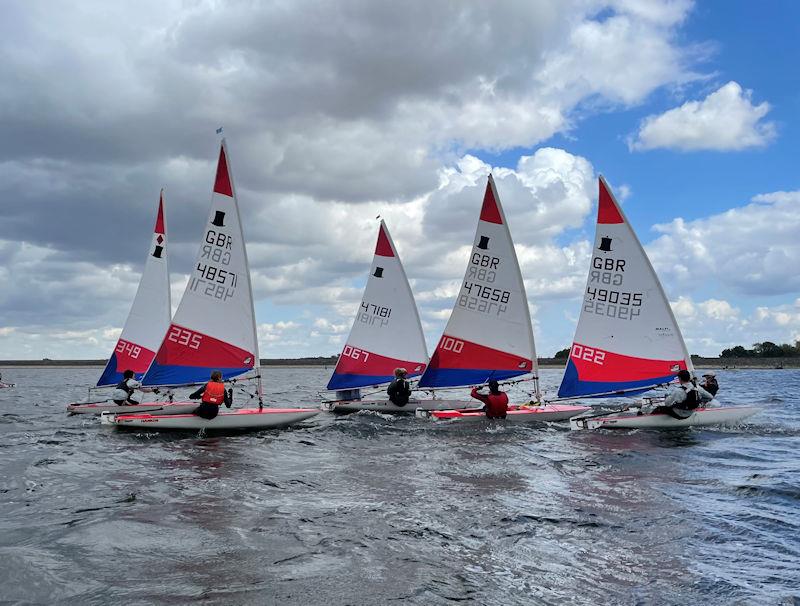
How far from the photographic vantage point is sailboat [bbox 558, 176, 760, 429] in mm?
21359

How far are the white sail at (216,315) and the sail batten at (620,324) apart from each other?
10.9 meters

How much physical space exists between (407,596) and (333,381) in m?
22.8

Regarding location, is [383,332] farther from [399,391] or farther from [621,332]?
[621,332]

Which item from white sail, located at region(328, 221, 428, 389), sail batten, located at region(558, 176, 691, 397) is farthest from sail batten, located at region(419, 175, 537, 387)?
white sail, located at region(328, 221, 428, 389)

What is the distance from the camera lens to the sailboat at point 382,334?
93.9 ft

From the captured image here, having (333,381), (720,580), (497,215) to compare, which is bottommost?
(720,580)

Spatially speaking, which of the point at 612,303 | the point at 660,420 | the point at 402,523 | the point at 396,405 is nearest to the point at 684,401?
the point at 660,420

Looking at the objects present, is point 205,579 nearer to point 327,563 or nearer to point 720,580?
point 327,563

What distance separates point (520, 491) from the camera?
480 inches

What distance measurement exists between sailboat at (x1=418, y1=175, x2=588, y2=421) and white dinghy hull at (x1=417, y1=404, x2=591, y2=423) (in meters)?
0.55

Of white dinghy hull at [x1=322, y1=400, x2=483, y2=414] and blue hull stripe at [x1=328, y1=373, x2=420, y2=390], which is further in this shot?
blue hull stripe at [x1=328, y1=373, x2=420, y2=390]

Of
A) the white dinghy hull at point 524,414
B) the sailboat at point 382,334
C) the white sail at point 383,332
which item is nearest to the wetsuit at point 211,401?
the white dinghy hull at point 524,414

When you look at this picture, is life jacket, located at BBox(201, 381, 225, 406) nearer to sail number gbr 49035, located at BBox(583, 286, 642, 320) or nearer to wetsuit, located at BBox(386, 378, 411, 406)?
wetsuit, located at BBox(386, 378, 411, 406)

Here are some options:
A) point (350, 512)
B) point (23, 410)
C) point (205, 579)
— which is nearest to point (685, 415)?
point (350, 512)
